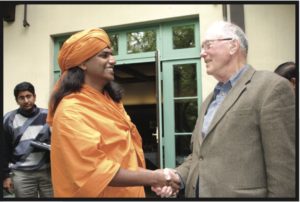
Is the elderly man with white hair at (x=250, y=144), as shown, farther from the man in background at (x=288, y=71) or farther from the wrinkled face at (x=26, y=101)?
the wrinkled face at (x=26, y=101)

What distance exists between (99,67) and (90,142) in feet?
1.95

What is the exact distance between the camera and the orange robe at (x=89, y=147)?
48.6 inches

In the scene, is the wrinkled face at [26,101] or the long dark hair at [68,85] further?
the wrinkled face at [26,101]

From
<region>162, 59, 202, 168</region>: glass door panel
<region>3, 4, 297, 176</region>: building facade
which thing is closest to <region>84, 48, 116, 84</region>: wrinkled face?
<region>3, 4, 297, 176</region>: building facade

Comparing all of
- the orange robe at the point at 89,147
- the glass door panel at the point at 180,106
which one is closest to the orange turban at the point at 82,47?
the orange robe at the point at 89,147

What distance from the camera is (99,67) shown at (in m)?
1.61

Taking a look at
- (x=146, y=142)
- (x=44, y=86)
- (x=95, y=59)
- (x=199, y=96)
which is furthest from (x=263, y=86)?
(x=146, y=142)

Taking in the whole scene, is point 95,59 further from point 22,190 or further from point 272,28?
point 272,28

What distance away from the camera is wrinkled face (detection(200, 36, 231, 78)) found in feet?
4.82

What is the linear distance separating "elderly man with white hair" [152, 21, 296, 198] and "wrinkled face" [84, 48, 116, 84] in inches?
31.2

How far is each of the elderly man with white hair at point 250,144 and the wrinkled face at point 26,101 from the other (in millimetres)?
2191

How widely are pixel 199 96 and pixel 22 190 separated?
2678 millimetres

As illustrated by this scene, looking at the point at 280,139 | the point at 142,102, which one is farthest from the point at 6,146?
the point at 142,102

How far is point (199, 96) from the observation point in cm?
353
